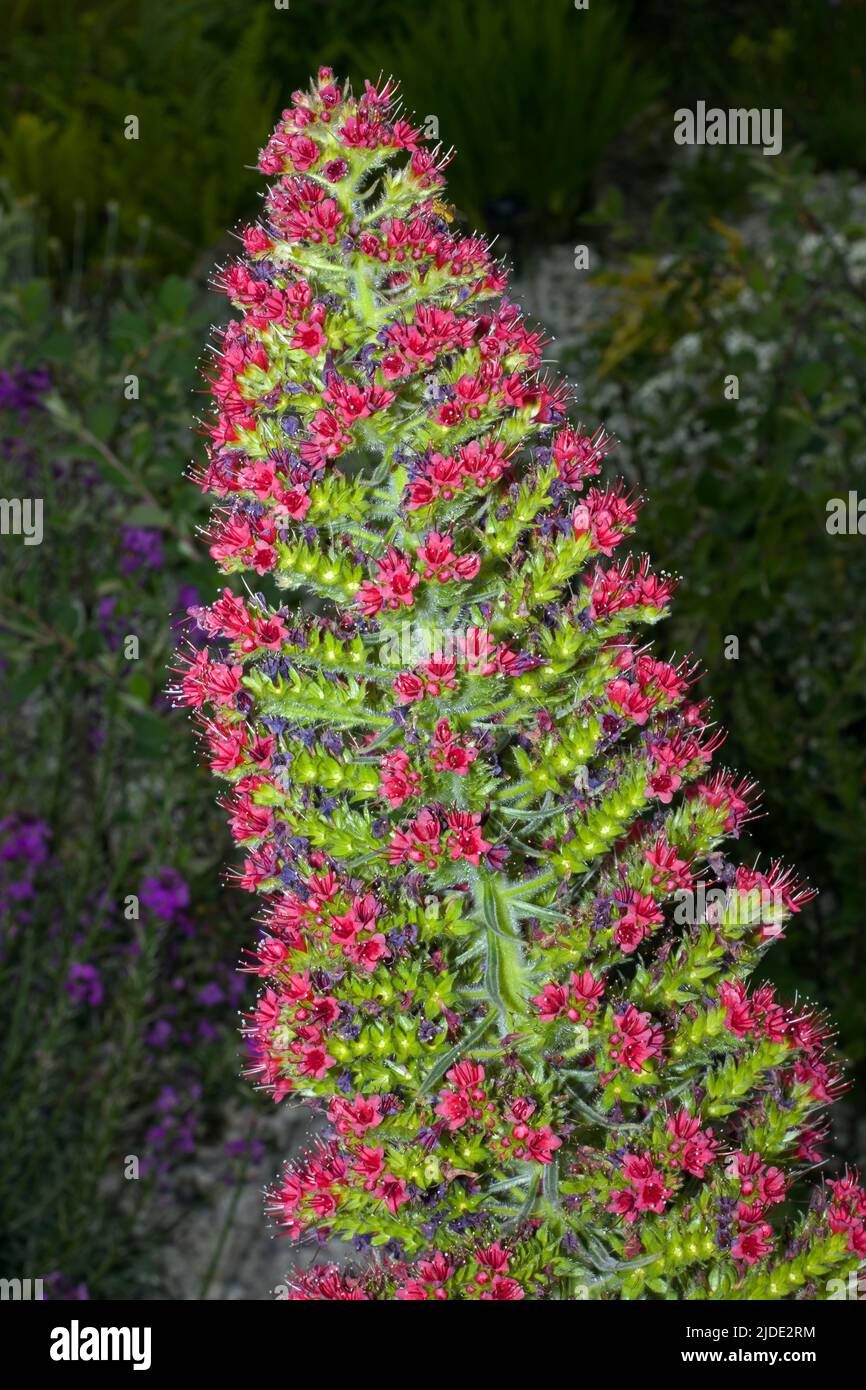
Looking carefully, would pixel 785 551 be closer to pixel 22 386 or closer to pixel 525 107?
pixel 22 386

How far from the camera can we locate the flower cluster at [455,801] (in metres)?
1.45

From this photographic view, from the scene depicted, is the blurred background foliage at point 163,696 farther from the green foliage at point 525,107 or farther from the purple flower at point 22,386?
the green foliage at point 525,107

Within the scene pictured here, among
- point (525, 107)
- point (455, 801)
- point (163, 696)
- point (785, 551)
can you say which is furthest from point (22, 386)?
point (525, 107)

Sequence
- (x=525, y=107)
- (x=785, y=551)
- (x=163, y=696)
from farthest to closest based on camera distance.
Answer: (x=525, y=107), (x=163, y=696), (x=785, y=551)

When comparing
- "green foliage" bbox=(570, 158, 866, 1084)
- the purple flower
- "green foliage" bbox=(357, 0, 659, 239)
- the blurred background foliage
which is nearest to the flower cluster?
the blurred background foliage

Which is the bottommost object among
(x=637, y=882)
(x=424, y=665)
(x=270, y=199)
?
(x=637, y=882)

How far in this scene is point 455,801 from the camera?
4.83 ft

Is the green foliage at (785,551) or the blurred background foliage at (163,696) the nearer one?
the blurred background foliage at (163,696)

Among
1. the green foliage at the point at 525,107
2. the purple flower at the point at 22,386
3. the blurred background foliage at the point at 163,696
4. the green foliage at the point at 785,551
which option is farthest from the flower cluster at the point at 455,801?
the green foliage at the point at 525,107

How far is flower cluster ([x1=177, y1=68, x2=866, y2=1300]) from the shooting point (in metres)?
1.45
